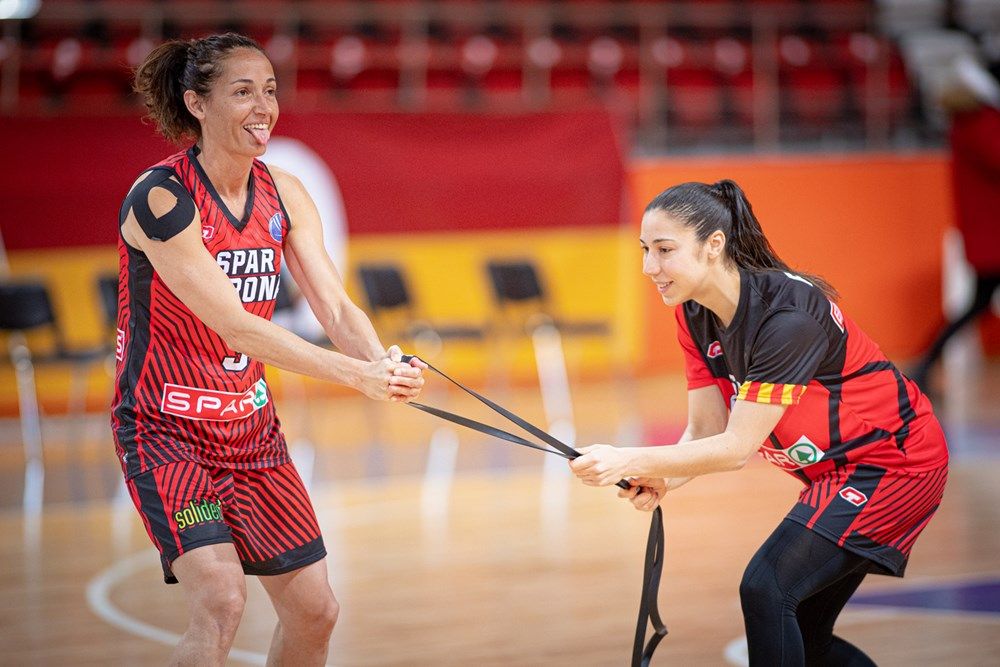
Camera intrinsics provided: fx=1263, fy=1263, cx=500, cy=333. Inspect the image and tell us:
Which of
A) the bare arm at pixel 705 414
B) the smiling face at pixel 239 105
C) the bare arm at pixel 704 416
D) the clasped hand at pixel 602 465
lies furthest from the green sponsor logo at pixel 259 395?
the bare arm at pixel 705 414

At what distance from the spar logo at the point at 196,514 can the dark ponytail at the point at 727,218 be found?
4.11 feet

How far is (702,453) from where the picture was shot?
290cm

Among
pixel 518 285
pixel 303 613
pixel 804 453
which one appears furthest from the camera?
pixel 518 285

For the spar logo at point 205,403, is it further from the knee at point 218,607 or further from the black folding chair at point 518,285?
the black folding chair at point 518,285

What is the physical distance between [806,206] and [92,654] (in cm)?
918

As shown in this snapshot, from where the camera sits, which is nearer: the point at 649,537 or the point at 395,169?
the point at 649,537

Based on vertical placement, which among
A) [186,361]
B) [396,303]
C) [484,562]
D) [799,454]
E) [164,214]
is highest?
[164,214]

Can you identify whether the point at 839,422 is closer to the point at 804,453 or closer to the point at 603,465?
the point at 804,453

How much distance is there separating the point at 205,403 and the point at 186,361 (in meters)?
0.11

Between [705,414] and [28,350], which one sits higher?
[705,414]

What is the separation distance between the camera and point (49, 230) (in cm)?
973

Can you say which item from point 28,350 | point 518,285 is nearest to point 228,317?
point 28,350

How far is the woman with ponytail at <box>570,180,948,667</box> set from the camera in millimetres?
2902

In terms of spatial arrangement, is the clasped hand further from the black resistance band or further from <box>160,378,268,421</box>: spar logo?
<box>160,378,268,421</box>: spar logo
